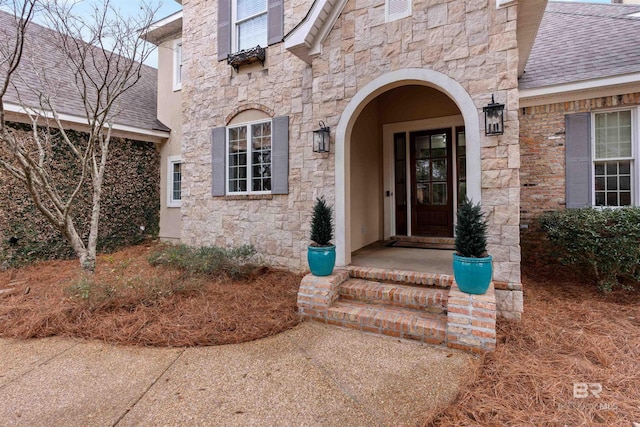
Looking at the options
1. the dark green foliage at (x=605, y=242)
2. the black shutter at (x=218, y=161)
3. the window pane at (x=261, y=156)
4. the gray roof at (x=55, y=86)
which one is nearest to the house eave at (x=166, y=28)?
the gray roof at (x=55, y=86)

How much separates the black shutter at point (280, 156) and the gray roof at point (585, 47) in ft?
15.2

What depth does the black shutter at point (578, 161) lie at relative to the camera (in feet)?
18.1

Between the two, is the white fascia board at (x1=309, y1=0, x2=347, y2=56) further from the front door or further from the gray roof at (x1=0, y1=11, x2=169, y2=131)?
the gray roof at (x1=0, y1=11, x2=169, y2=131)

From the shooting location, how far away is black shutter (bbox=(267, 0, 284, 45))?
20.3 feet

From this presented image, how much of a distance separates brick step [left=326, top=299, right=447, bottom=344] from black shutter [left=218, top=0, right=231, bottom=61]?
6.06 meters

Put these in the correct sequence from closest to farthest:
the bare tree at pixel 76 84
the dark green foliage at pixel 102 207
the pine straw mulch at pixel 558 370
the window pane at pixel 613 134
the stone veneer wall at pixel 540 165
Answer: the pine straw mulch at pixel 558 370 < the bare tree at pixel 76 84 < the window pane at pixel 613 134 < the stone veneer wall at pixel 540 165 < the dark green foliage at pixel 102 207

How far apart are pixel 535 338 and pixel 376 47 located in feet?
13.8

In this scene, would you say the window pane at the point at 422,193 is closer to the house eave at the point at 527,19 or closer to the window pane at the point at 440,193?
the window pane at the point at 440,193

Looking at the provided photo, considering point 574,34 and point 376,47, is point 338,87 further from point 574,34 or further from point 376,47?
point 574,34

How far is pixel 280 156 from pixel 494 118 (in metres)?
3.71

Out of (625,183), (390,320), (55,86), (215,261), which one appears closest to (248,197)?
(215,261)

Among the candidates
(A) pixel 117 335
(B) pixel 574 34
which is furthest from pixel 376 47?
(B) pixel 574 34

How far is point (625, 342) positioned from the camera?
312 centimetres

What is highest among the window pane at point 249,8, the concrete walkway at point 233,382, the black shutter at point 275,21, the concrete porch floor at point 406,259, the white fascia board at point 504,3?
the window pane at point 249,8
